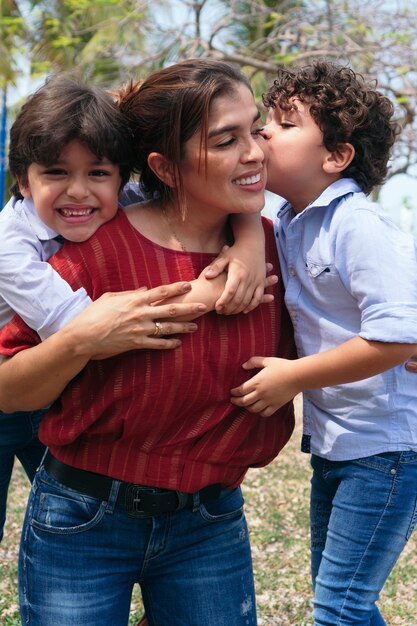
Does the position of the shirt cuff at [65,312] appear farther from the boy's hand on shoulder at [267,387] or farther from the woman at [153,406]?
the boy's hand on shoulder at [267,387]

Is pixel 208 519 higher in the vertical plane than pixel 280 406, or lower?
lower

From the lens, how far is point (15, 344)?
2273 millimetres

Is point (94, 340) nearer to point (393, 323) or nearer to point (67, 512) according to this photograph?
point (67, 512)

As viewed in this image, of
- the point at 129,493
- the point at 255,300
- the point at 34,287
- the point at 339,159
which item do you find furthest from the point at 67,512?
the point at 339,159

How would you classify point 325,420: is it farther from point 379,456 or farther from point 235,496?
point 235,496

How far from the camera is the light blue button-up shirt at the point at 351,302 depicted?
7.30ft

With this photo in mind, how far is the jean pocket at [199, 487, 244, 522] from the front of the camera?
235 cm

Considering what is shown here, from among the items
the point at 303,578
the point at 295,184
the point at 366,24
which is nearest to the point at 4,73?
the point at 366,24

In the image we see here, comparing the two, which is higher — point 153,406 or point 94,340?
point 94,340

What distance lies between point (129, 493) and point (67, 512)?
0.16 meters

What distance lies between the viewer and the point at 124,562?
7.52ft

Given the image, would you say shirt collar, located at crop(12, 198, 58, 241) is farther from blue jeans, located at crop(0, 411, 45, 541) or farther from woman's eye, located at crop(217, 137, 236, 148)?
blue jeans, located at crop(0, 411, 45, 541)

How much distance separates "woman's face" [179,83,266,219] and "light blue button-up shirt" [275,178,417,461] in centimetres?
23

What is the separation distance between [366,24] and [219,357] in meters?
8.45
